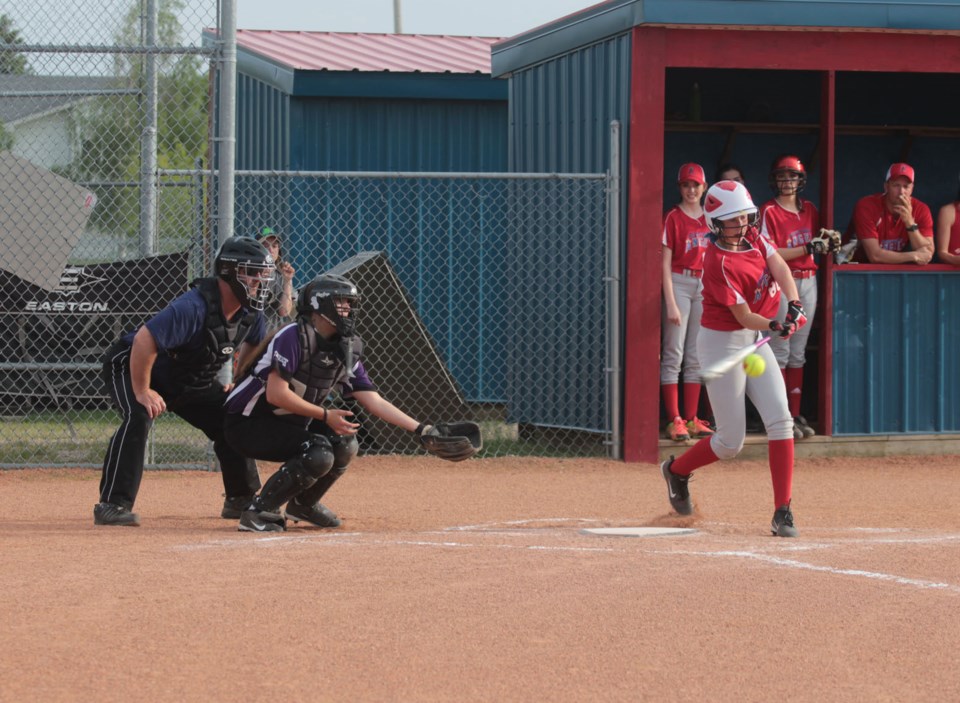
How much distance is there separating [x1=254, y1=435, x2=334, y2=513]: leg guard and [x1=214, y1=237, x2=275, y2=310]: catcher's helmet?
2.75 ft

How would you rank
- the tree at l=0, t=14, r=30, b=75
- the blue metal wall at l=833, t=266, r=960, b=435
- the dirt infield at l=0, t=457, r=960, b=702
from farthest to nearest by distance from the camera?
the blue metal wall at l=833, t=266, r=960, b=435
the tree at l=0, t=14, r=30, b=75
the dirt infield at l=0, t=457, r=960, b=702

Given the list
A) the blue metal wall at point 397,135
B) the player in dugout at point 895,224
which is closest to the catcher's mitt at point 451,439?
the player in dugout at point 895,224

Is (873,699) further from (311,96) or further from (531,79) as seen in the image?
(311,96)

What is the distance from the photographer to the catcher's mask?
7.70m

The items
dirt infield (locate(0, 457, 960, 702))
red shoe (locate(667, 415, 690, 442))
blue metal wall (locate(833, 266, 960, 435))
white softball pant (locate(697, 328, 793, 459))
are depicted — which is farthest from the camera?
blue metal wall (locate(833, 266, 960, 435))

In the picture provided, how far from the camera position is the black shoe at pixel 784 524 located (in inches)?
289

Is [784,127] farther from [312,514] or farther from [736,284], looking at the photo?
[312,514]

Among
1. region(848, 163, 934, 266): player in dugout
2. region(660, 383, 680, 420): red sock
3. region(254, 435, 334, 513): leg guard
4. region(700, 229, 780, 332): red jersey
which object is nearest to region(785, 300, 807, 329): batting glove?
region(700, 229, 780, 332): red jersey

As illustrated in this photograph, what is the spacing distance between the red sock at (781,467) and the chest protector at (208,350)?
2.83 meters

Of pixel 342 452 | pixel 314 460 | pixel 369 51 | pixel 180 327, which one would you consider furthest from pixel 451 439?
pixel 369 51

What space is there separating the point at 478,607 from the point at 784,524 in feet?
8.06

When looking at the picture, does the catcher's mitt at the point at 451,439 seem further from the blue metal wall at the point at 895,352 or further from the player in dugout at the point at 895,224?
the player in dugout at the point at 895,224

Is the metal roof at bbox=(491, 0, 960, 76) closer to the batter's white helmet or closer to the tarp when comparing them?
the batter's white helmet

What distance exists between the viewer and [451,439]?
734cm
